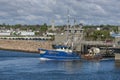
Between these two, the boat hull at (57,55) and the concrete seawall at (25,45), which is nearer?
the boat hull at (57,55)

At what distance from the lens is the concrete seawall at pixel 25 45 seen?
470 ft

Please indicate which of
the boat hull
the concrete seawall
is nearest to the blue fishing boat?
the boat hull

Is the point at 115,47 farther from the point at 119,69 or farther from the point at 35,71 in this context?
the point at 35,71

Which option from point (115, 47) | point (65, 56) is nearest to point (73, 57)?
point (65, 56)

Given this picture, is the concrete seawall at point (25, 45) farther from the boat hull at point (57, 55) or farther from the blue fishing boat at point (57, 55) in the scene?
the boat hull at point (57, 55)

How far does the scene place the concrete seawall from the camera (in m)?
143

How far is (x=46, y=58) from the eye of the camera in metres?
107

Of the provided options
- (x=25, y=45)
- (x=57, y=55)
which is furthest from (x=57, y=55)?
(x=25, y=45)

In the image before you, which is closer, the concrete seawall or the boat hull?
the boat hull

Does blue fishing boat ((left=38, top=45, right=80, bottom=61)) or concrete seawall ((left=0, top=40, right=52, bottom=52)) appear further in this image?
concrete seawall ((left=0, top=40, right=52, bottom=52))

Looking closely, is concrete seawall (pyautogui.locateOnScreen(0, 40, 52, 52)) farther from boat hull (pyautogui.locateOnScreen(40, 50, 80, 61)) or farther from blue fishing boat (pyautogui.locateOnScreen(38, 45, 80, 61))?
boat hull (pyautogui.locateOnScreen(40, 50, 80, 61))

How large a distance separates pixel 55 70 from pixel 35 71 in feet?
14.4

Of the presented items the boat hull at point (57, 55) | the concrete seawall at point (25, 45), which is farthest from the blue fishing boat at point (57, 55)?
the concrete seawall at point (25, 45)

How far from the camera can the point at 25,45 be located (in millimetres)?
147750
